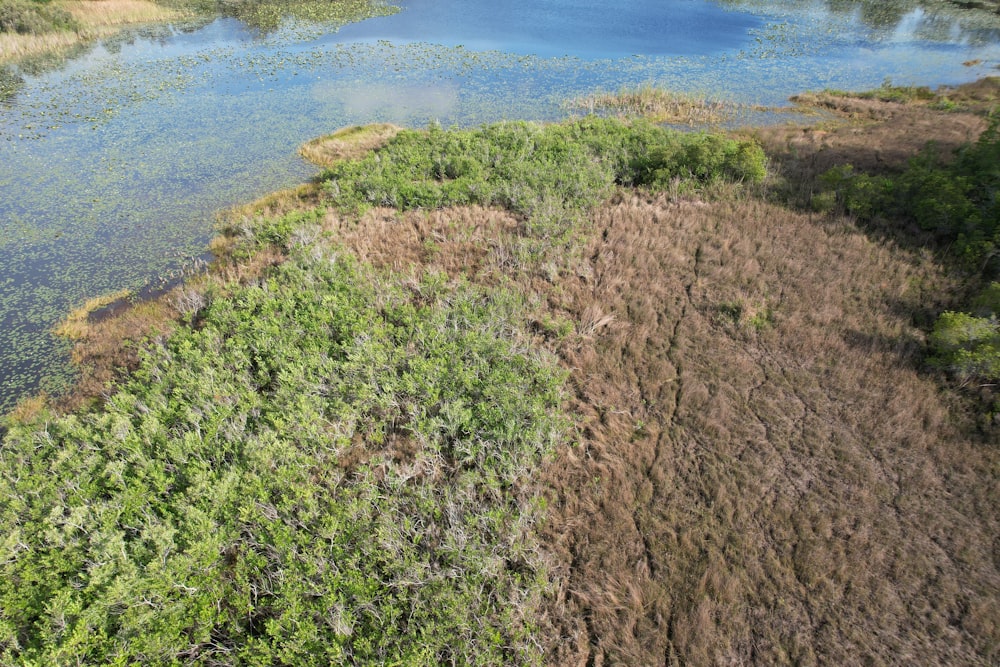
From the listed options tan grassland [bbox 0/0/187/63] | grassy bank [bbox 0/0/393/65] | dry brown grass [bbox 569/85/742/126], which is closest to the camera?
dry brown grass [bbox 569/85/742/126]

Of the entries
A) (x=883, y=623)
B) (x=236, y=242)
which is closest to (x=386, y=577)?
(x=883, y=623)

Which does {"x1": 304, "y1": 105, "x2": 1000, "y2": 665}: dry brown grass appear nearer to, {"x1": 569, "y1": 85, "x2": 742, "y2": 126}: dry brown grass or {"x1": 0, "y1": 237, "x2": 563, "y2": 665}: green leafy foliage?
{"x1": 0, "y1": 237, "x2": 563, "y2": 665}: green leafy foliage

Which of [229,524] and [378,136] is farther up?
[378,136]

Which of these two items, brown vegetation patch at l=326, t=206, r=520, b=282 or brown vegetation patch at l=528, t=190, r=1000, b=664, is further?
brown vegetation patch at l=326, t=206, r=520, b=282

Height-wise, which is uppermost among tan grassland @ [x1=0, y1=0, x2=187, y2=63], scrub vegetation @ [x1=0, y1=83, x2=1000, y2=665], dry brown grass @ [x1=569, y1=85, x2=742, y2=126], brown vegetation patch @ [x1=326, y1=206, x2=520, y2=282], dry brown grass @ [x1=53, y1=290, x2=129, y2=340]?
tan grassland @ [x1=0, y1=0, x2=187, y2=63]

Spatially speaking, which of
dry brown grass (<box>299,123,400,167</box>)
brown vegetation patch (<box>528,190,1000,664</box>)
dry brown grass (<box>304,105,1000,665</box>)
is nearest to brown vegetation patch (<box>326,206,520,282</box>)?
dry brown grass (<box>304,105,1000,665</box>)

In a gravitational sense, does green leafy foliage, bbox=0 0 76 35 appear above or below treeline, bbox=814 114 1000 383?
above

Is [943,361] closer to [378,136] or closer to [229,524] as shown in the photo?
[229,524]
